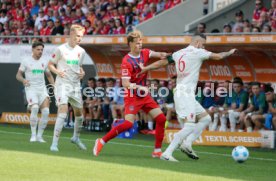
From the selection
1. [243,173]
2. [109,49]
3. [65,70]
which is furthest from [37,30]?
[243,173]

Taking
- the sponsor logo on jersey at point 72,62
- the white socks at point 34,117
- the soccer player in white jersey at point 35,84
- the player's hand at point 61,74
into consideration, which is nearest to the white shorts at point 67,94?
the player's hand at point 61,74

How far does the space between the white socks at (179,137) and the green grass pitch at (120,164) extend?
0.25m

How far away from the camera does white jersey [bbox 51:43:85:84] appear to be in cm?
1537

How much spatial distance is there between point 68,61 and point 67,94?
1.96 ft

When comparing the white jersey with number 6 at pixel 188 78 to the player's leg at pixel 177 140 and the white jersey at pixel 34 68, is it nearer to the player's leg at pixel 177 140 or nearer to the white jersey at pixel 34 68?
the player's leg at pixel 177 140

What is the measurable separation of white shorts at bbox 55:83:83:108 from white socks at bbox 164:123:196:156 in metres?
2.49

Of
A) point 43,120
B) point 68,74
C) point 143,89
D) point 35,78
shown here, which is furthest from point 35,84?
point 143,89

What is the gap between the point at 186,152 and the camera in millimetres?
14172

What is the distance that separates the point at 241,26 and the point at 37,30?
10.4 metres

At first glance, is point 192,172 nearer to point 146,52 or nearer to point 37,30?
point 146,52

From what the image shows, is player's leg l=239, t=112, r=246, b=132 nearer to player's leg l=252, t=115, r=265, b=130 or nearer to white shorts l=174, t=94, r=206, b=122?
player's leg l=252, t=115, r=265, b=130

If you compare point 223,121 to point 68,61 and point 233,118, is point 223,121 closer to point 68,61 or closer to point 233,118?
point 233,118

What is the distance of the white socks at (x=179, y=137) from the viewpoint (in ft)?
44.5

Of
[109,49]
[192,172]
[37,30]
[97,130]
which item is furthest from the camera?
[37,30]
